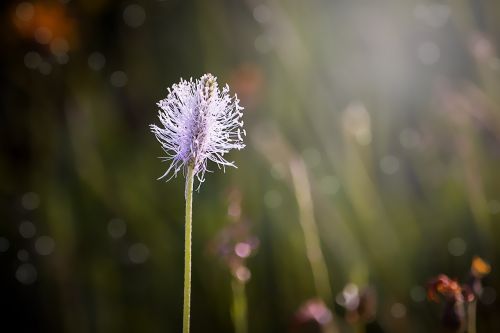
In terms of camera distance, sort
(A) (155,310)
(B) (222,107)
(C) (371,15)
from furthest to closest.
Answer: (C) (371,15) < (A) (155,310) < (B) (222,107)

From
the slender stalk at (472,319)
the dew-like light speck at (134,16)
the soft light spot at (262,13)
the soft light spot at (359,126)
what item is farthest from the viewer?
the dew-like light speck at (134,16)

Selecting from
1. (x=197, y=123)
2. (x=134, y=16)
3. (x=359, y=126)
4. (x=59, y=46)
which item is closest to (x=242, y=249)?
(x=197, y=123)

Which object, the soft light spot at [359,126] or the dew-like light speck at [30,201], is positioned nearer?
the soft light spot at [359,126]

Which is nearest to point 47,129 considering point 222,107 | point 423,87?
point 423,87

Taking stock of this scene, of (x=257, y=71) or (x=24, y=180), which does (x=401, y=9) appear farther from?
(x=24, y=180)

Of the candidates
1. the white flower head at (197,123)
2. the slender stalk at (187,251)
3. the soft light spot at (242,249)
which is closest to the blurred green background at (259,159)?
the soft light spot at (242,249)

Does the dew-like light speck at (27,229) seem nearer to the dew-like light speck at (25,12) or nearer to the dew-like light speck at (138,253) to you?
the dew-like light speck at (138,253)

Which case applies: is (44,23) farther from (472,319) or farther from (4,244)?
(472,319)
